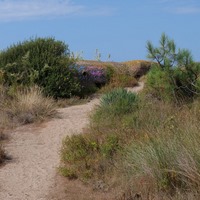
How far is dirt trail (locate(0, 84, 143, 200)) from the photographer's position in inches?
357

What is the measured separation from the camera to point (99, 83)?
2300cm

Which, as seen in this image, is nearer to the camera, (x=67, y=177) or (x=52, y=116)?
(x=67, y=177)

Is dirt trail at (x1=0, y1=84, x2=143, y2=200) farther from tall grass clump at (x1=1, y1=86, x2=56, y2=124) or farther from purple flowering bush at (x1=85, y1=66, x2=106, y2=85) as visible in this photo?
purple flowering bush at (x1=85, y1=66, x2=106, y2=85)

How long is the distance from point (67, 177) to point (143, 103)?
15.0 feet

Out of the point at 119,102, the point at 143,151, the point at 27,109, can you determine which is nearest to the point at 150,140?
the point at 143,151

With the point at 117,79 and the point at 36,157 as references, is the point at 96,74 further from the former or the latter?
the point at 36,157

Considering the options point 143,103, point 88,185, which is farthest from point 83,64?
point 88,185

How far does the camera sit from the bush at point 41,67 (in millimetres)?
19062

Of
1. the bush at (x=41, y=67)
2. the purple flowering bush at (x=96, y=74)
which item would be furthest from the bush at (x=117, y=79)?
the bush at (x=41, y=67)

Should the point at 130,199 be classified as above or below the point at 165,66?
below

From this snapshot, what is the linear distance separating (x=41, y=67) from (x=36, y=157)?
27.9 feet

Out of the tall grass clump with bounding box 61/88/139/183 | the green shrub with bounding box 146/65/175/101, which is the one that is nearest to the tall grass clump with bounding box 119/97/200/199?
the tall grass clump with bounding box 61/88/139/183

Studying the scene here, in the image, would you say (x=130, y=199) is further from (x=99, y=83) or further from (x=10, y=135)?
(x=99, y=83)

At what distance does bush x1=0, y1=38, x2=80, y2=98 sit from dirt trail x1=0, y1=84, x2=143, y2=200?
297 cm
